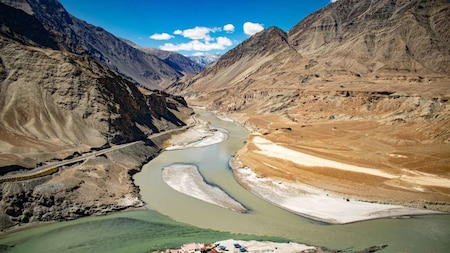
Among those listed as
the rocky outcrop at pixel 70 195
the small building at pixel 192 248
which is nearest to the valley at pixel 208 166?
the rocky outcrop at pixel 70 195

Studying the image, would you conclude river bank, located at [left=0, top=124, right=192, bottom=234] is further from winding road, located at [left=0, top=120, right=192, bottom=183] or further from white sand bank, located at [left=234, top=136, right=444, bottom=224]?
white sand bank, located at [left=234, top=136, right=444, bottom=224]

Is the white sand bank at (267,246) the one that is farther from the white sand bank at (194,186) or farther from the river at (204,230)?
the white sand bank at (194,186)

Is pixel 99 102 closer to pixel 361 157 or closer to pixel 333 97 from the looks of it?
pixel 361 157

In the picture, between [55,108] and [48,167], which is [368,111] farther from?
[48,167]

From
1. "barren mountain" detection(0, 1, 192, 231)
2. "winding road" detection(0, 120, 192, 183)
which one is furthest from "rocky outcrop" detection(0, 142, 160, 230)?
"winding road" detection(0, 120, 192, 183)

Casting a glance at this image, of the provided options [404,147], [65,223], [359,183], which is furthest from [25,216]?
[404,147]
